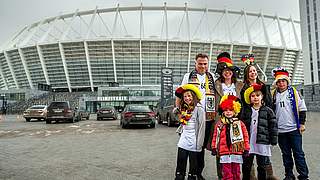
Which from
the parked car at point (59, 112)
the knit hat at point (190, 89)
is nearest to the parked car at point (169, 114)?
the parked car at point (59, 112)

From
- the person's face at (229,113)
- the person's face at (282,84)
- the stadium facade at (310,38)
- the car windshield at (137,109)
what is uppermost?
the stadium facade at (310,38)

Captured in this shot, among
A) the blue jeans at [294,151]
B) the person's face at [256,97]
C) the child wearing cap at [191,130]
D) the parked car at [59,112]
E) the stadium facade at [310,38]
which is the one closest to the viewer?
the child wearing cap at [191,130]

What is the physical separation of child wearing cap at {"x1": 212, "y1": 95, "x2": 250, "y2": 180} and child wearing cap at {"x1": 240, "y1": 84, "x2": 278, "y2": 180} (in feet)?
1.12

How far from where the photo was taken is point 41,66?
6906 centimetres

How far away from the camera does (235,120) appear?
3.46m

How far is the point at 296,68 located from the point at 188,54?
1259 inches

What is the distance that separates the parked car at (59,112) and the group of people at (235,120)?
16887 millimetres

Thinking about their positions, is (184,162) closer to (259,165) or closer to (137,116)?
(259,165)

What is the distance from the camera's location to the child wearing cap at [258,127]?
364 cm

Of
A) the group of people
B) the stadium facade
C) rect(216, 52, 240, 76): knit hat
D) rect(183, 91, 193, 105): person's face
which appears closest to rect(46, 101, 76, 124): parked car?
the group of people

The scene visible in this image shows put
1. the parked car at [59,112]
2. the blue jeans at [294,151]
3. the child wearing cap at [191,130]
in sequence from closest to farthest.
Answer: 1. the child wearing cap at [191,130]
2. the blue jeans at [294,151]
3. the parked car at [59,112]

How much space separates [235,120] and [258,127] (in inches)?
17.2

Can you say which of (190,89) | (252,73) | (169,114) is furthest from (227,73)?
(169,114)

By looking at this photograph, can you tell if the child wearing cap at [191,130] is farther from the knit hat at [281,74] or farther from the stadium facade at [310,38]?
the stadium facade at [310,38]
